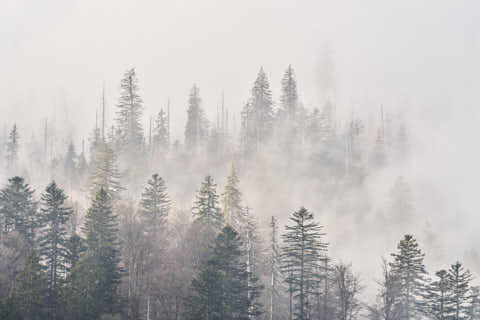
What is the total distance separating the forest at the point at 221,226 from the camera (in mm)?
41750

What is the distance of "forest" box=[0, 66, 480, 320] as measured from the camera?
41750mm

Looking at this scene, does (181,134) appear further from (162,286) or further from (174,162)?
(162,286)

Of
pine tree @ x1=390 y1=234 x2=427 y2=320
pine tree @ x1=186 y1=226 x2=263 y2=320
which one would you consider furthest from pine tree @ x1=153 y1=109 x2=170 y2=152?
pine tree @ x1=390 y1=234 x2=427 y2=320

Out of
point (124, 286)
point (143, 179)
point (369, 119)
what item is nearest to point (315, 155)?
point (143, 179)

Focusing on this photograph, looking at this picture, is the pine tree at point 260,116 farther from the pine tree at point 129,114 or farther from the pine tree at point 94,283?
the pine tree at point 94,283

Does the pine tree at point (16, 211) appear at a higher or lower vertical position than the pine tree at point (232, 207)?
lower

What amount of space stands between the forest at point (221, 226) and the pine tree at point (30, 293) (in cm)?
10

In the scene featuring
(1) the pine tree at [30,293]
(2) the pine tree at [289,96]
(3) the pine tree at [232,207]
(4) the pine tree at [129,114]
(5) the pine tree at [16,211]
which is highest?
(2) the pine tree at [289,96]

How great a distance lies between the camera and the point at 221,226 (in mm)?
57688

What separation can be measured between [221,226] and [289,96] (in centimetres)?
5229

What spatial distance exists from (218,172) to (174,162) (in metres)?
8.97

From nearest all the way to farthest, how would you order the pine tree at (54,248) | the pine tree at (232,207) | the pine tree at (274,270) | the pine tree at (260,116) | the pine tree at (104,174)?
the pine tree at (54,248), the pine tree at (274,270), the pine tree at (104,174), the pine tree at (232,207), the pine tree at (260,116)

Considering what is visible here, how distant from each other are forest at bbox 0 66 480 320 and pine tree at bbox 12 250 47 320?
0.10m

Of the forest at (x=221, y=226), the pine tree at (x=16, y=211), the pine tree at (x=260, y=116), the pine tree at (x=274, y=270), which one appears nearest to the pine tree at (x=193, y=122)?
the forest at (x=221, y=226)
